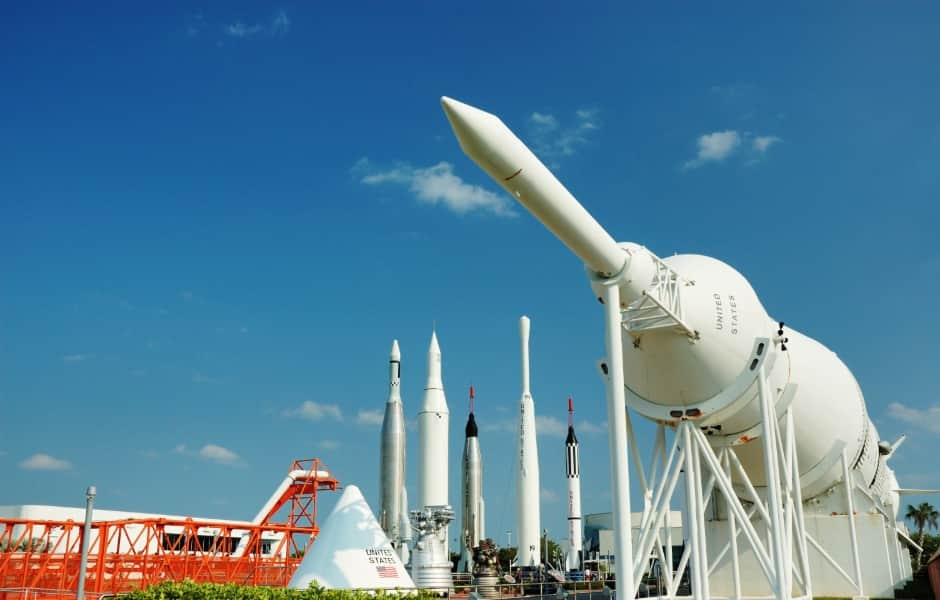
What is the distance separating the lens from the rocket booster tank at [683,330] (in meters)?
12.1

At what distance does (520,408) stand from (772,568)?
78.5 ft

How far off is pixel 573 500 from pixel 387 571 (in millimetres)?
22873

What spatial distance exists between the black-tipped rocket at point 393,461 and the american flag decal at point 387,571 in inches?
678

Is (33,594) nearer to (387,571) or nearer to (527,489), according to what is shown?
(387,571)

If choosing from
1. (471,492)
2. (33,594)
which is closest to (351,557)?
(33,594)

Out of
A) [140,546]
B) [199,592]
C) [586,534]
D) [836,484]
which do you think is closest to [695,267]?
[836,484]

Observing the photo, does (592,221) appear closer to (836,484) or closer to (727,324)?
(727,324)

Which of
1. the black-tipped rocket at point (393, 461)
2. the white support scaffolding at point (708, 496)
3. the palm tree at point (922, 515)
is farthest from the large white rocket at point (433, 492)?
the palm tree at point (922, 515)

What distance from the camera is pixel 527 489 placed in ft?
121

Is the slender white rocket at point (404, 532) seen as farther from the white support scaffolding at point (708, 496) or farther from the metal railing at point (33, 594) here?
the white support scaffolding at point (708, 496)

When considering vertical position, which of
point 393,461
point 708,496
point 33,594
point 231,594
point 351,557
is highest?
point 393,461

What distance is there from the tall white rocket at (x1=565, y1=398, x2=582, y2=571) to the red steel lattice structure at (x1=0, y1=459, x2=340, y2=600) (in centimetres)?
1245

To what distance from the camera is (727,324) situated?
49.9 feet

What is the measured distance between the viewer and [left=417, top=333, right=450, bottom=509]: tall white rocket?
30.0 metres
